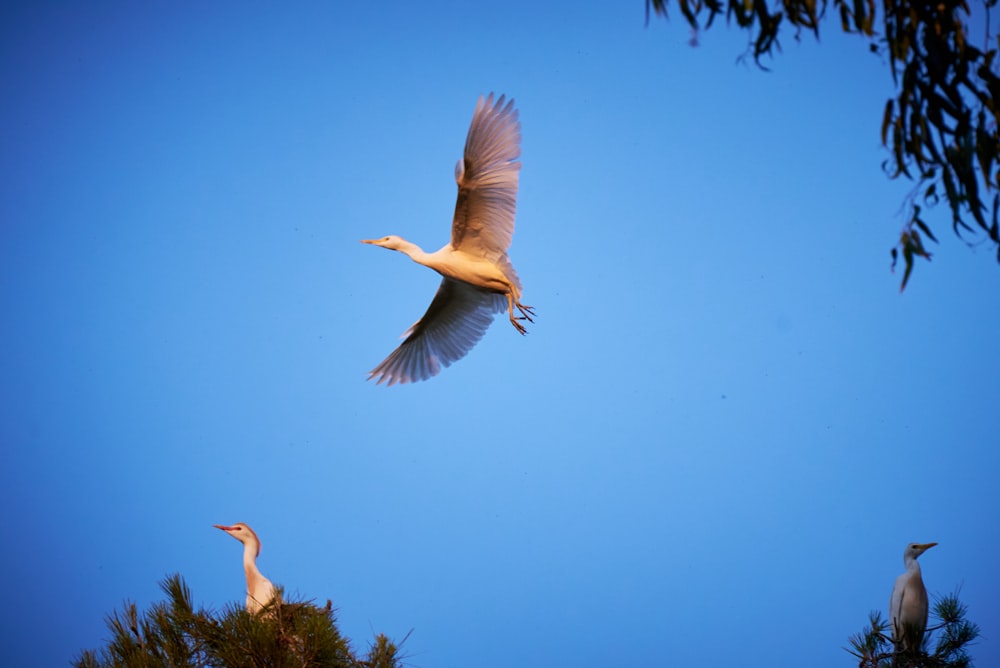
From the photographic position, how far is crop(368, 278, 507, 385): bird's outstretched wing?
4.73 m

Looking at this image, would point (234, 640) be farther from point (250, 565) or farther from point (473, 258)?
point (473, 258)

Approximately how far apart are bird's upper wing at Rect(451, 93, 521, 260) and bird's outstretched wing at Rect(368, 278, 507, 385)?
520 mm

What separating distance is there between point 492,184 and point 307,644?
2150mm

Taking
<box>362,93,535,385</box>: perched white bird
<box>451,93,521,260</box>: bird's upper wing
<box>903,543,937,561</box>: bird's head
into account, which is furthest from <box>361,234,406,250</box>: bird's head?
<box>903,543,937,561</box>: bird's head

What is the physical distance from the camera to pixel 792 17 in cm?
215

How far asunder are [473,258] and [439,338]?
719mm

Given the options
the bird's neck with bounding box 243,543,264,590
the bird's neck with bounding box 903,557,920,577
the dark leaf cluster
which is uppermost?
the bird's neck with bounding box 903,557,920,577

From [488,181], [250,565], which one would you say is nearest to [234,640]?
[250,565]

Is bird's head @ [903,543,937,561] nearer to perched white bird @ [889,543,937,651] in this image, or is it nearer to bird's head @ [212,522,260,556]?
perched white bird @ [889,543,937,651]

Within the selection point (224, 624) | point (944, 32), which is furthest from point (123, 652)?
point (944, 32)

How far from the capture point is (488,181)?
4.02 metres

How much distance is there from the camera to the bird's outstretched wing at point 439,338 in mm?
4727

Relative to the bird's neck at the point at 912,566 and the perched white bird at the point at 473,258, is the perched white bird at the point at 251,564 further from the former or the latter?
the bird's neck at the point at 912,566

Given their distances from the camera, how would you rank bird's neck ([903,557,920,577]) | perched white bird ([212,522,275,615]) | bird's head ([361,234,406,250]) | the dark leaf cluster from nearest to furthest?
the dark leaf cluster, perched white bird ([212,522,275,615]), bird's neck ([903,557,920,577]), bird's head ([361,234,406,250])
